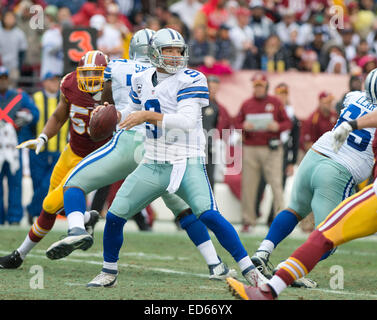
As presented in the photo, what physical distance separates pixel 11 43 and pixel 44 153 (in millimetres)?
3196

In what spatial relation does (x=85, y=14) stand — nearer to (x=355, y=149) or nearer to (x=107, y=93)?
(x=107, y=93)

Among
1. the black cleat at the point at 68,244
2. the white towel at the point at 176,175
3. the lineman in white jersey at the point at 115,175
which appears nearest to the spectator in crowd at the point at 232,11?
the lineman in white jersey at the point at 115,175

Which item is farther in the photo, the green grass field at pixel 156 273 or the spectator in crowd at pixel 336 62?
the spectator in crowd at pixel 336 62

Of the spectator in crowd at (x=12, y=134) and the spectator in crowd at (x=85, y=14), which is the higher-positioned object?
the spectator in crowd at (x=85, y=14)

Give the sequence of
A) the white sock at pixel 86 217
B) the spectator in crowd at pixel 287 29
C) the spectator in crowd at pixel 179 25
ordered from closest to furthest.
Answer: the white sock at pixel 86 217, the spectator in crowd at pixel 179 25, the spectator in crowd at pixel 287 29

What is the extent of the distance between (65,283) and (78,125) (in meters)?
1.48

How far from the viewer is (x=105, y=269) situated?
18.0ft

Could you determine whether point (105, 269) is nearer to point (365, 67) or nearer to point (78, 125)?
point (78, 125)

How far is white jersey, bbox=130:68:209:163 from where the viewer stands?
533 centimetres

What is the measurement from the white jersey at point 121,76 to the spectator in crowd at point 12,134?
4011 millimetres

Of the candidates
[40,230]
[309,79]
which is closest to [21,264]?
[40,230]

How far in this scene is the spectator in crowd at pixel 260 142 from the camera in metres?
10.2

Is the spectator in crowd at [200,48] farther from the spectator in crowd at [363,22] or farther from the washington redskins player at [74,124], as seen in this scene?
the washington redskins player at [74,124]

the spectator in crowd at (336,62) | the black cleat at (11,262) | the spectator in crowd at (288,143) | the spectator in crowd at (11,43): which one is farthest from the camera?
the spectator in crowd at (336,62)
